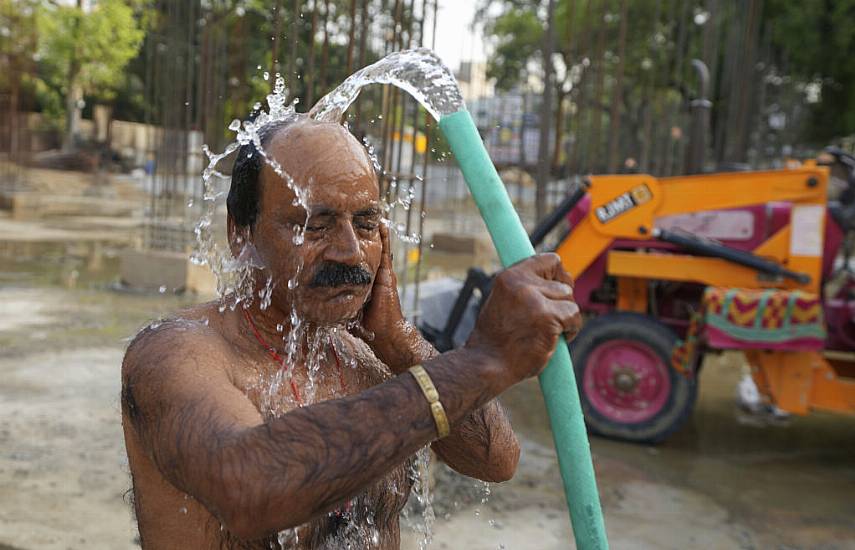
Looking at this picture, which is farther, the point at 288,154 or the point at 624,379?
the point at 624,379

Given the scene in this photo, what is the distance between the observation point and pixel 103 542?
3840 mm

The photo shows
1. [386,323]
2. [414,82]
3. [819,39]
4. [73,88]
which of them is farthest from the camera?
[73,88]

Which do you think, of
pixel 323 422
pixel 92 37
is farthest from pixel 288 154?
pixel 92 37

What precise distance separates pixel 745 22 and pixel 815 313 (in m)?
9.17

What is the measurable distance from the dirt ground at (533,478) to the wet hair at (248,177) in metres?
2.69

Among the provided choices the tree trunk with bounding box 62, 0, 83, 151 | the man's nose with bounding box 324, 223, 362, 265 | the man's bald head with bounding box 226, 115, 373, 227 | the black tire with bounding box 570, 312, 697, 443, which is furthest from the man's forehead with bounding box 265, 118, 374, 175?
the tree trunk with bounding box 62, 0, 83, 151

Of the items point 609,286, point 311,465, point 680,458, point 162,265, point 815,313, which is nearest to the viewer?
point 311,465

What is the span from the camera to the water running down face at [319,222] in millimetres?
1482

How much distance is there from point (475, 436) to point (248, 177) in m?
0.63

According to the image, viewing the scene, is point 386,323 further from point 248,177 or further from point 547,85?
point 547,85

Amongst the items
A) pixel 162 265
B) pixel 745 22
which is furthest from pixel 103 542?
pixel 745 22

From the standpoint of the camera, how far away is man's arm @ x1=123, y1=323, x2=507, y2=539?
1.25 meters

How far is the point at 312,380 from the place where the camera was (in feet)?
5.37

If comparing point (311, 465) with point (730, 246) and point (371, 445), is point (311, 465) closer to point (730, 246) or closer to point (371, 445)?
point (371, 445)
